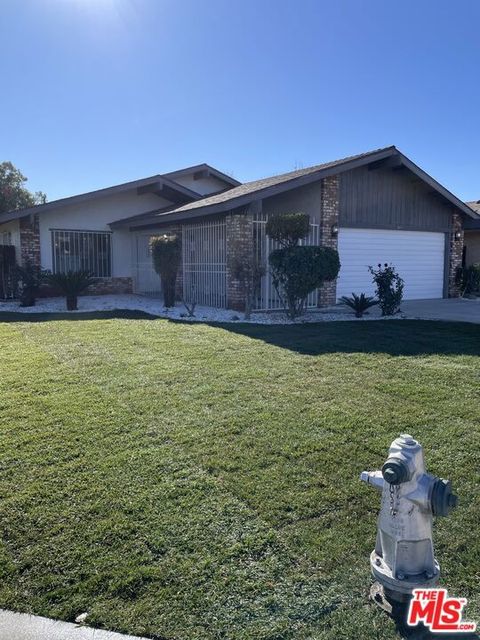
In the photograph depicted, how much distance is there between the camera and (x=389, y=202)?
1538 centimetres

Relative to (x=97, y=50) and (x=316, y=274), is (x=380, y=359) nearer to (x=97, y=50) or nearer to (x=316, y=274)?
(x=316, y=274)

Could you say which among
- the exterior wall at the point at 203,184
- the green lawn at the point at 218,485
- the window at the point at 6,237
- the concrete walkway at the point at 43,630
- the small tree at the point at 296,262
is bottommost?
the concrete walkway at the point at 43,630

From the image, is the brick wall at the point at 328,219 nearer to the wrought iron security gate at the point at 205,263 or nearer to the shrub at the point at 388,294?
the shrub at the point at 388,294

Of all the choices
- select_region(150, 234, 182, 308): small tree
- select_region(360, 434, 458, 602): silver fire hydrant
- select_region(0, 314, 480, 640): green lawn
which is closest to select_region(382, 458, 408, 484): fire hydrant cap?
select_region(360, 434, 458, 602): silver fire hydrant

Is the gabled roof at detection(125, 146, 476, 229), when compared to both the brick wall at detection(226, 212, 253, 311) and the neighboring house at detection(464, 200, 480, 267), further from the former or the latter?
the neighboring house at detection(464, 200, 480, 267)

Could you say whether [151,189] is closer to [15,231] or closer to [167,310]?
[15,231]

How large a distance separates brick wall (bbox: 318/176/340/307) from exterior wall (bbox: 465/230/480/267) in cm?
963

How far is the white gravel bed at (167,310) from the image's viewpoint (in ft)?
36.9

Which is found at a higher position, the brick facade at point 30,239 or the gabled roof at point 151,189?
the gabled roof at point 151,189

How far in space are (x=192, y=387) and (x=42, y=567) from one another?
294 cm

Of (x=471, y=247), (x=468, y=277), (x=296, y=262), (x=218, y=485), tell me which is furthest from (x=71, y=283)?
(x=471, y=247)

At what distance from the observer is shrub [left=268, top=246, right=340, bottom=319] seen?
10.6 metres

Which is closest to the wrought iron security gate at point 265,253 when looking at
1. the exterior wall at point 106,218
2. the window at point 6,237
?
the exterior wall at point 106,218

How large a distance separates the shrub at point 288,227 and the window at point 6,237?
10.4 m
